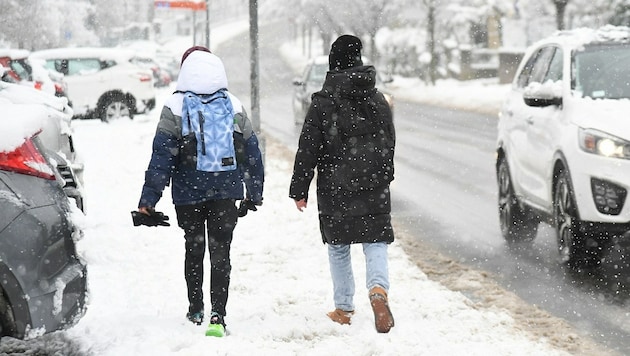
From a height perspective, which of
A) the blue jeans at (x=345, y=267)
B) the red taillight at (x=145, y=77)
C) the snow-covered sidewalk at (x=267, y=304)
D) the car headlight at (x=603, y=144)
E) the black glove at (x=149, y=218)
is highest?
the red taillight at (x=145, y=77)

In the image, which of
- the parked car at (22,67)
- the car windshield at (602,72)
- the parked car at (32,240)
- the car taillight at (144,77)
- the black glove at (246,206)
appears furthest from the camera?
the car taillight at (144,77)

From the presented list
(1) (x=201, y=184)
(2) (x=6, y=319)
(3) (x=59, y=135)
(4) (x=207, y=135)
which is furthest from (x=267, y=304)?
(2) (x=6, y=319)

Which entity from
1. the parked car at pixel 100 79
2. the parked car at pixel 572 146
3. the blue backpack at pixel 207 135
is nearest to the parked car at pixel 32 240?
the blue backpack at pixel 207 135

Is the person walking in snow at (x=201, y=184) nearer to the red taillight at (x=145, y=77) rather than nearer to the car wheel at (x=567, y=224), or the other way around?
the car wheel at (x=567, y=224)

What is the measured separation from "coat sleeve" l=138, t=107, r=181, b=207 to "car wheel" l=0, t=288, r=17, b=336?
1.16 meters

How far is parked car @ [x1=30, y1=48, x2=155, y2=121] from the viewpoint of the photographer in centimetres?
2286

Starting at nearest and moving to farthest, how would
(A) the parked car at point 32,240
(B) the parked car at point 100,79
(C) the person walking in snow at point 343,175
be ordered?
1. (A) the parked car at point 32,240
2. (C) the person walking in snow at point 343,175
3. (B) the parked car at point 100,79

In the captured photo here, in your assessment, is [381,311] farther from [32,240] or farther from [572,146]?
[572,146]

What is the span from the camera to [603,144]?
6543 mm

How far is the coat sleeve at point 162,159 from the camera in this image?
4906 millimetres

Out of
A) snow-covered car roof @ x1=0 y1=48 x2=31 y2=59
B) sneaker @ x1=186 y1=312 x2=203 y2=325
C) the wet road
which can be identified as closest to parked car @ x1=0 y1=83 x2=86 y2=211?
sneaker @ x1=186 y1=312 x2=203 y2=325

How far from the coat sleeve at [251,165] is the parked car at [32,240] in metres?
1.20

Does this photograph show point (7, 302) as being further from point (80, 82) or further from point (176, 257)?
point (80, 82)

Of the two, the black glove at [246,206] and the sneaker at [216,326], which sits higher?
the black glove at [246,206]
